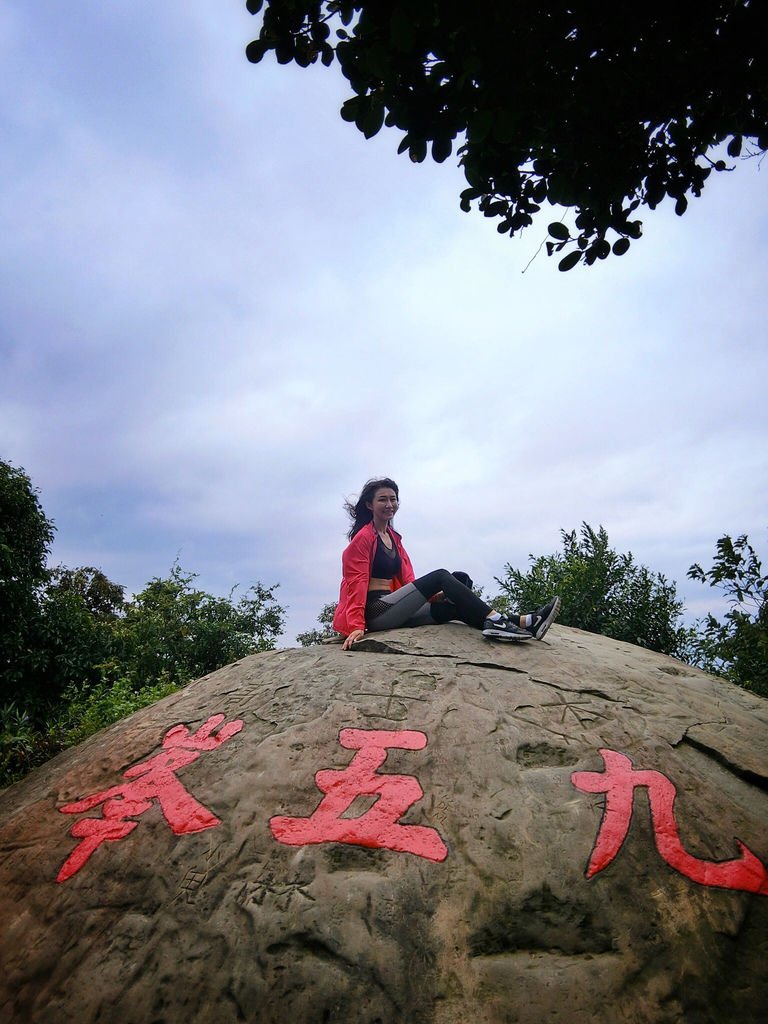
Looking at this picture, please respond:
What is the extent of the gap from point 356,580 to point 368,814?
2.40 meters

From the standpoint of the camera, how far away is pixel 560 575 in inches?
Result: 392

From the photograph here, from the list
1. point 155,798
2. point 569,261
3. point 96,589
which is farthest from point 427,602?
point 96,589

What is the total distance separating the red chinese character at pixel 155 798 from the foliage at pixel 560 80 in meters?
3.36

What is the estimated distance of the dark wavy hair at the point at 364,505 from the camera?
18.2 ft

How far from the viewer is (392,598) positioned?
5.16 metres

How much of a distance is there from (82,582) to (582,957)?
14526mm

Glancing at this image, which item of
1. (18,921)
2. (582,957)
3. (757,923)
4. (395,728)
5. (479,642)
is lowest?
(18,921)

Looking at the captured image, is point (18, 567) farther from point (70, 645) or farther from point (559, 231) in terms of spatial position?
point (559, 231)

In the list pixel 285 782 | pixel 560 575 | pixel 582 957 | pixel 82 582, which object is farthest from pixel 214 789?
pixel 82 582

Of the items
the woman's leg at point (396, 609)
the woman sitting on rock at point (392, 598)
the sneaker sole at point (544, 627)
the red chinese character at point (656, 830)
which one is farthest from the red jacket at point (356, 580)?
the red chinese character at point (656, 830)

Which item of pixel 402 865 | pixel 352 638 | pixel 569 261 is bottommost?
pixel 402 865

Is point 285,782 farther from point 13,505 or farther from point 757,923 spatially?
point 13,505

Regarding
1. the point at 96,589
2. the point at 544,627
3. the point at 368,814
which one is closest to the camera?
the point at 368,814

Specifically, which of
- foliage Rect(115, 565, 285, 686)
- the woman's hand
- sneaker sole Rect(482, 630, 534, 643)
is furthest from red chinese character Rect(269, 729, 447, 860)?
foliage Rect(115, 565, 285, 686)
